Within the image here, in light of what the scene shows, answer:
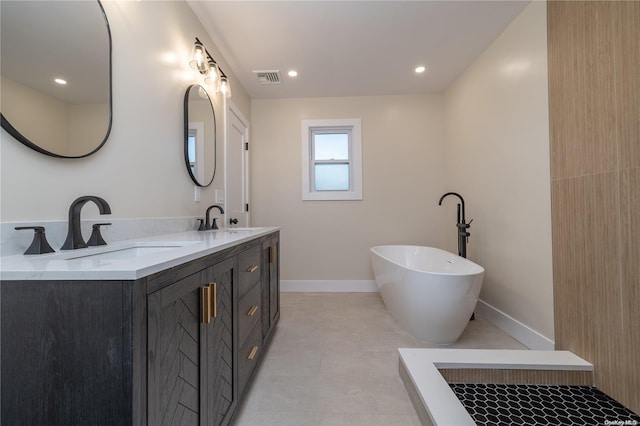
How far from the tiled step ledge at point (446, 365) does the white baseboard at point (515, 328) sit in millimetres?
283

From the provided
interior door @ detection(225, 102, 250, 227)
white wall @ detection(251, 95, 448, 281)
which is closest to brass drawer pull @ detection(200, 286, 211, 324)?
interior door @ detection(225, 102, 250, 227)

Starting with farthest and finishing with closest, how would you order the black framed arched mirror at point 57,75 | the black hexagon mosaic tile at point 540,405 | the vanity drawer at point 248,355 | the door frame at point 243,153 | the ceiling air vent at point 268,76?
1. the ceiling air vent at point 268,76
2. the door frame at point 243,153
3. the vanity drawer at point 248,355
4. the black hexagon mosaic tile at point 540,405
5. the black framed arched mirror at point 57,75

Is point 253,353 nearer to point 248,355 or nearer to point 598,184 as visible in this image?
point 248,355

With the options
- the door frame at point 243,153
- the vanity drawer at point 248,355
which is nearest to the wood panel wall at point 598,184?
the vanity drawer at point 248,355

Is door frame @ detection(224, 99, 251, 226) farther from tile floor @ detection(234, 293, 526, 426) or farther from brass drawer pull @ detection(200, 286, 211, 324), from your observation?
brass drawer pull @ detection(200, 286, 211, 324)

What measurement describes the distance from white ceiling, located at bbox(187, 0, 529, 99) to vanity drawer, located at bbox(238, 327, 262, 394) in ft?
7.40

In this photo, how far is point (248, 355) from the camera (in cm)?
139

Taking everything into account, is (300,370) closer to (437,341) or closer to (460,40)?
(437,341)

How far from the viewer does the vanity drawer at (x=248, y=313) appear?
1.28 meters

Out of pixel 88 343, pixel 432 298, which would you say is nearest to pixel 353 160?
pixel 432 298

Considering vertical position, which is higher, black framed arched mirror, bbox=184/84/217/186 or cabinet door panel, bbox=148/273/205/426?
black framed arched mirror, bbox=184/84/217/186

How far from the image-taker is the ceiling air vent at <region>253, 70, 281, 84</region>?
268 centimetres

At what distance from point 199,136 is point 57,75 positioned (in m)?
0.98

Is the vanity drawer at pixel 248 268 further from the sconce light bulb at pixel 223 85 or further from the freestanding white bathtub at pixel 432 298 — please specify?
the sconce light bulb at pixel 223 85
